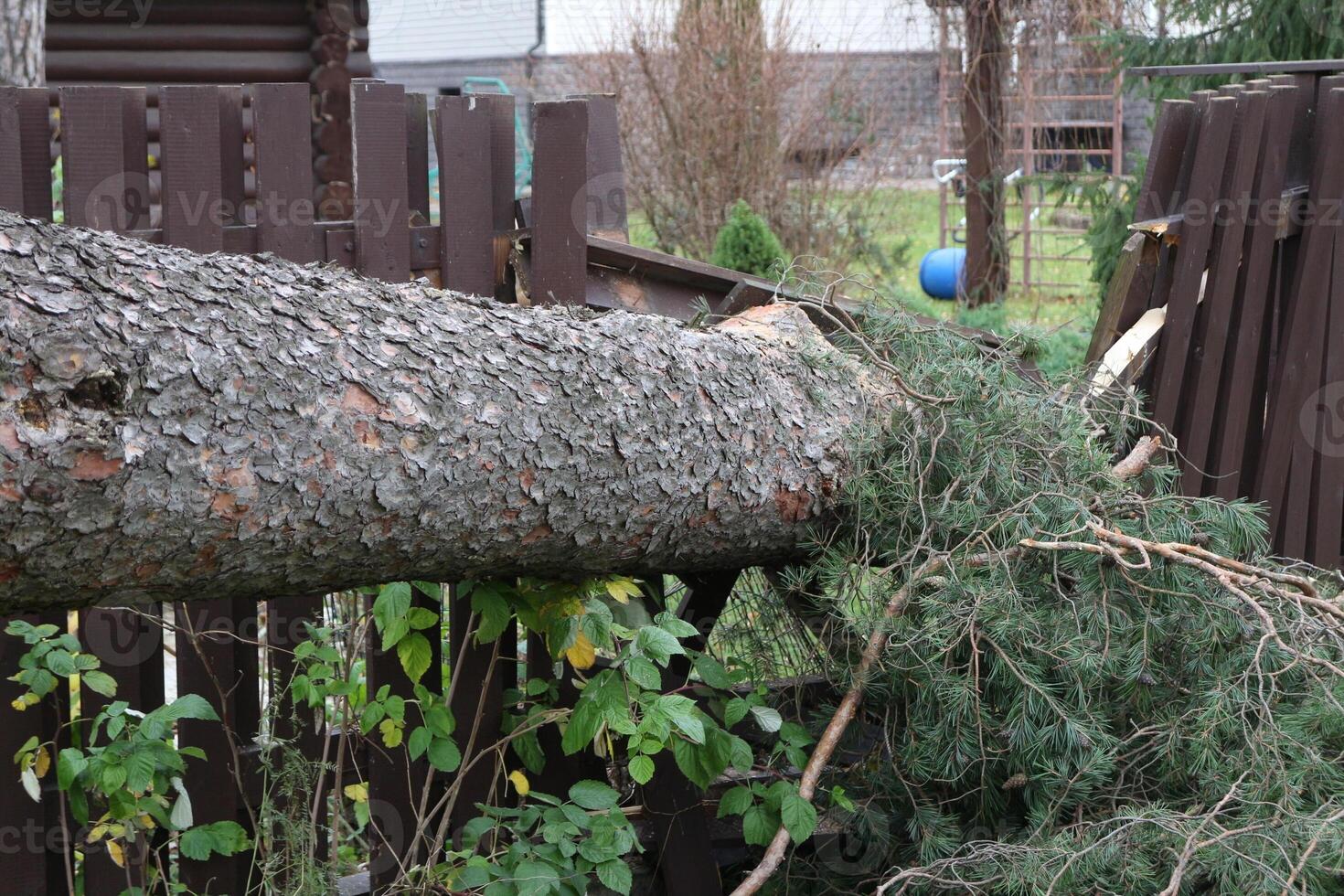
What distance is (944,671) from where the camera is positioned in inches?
91.5

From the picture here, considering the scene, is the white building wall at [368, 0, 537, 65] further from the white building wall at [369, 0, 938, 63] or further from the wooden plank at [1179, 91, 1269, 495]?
the wooden plank at [1179, 91, 1269, 495]

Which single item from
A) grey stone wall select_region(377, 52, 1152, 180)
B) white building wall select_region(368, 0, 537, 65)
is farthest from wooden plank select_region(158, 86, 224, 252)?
white building wall select_region(368, 0, 537, 65)

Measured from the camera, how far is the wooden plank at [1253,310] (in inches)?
137

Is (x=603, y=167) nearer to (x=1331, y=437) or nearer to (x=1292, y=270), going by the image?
(x=1292, y=270)

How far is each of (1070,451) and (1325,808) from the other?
0.86 meters

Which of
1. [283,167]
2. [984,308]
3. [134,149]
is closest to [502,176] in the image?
[283,167]

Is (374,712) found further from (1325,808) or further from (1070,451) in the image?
(1325,808)

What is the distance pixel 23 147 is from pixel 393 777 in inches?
65.6

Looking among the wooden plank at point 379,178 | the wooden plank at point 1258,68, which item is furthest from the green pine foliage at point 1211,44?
the wooden plank at point 379,178

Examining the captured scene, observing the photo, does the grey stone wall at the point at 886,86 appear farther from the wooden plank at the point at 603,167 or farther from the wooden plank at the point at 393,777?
the wooden plank at the point at 393,777

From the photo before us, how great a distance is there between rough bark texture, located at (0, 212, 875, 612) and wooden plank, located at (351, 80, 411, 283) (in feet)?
2.48

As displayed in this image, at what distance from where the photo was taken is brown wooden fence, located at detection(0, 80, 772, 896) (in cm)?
264

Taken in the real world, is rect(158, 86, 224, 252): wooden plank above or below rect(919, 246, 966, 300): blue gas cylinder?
above

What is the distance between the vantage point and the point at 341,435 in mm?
1858
